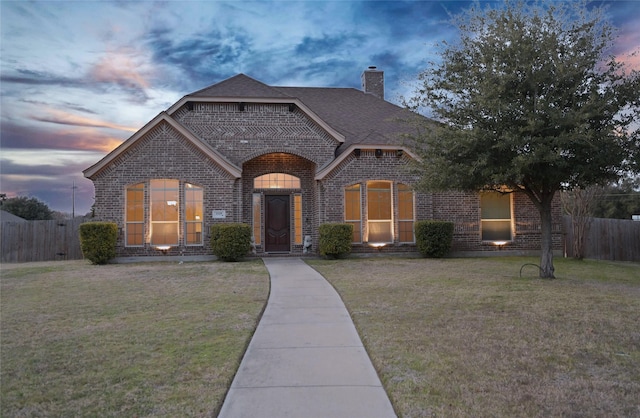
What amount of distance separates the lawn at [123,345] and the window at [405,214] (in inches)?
341

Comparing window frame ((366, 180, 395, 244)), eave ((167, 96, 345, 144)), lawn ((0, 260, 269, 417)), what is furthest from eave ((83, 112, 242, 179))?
lawn ((0, 260, 269, 417))

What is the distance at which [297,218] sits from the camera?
1978 cm

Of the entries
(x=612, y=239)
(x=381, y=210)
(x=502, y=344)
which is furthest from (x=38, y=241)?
(x=612, y=239)

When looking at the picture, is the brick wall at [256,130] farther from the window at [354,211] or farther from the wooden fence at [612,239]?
the wooden fence at [612,239]

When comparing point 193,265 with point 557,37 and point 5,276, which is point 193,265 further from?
point 557,37

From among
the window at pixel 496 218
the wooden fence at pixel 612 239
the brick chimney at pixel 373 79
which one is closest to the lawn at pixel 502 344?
the window at pixel 496 218

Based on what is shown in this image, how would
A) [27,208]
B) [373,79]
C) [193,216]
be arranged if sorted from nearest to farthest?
[193,216]
[373,79]
[27,208]

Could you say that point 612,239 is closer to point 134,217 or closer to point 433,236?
point 433,236

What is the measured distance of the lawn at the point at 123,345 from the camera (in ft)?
14.3

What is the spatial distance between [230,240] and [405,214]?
675 centimetres

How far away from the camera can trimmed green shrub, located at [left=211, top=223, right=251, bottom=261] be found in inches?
666

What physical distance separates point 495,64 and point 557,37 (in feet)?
5.01

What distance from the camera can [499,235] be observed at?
64.7ft

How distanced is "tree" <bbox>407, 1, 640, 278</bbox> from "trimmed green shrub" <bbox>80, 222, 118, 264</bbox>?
11.2m
